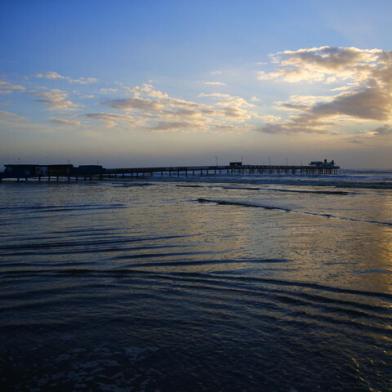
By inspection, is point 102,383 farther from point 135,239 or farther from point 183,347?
point 135,239

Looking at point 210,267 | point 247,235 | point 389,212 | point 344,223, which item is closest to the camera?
point 210,267

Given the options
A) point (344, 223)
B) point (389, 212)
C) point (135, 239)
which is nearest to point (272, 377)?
point (135, 239)

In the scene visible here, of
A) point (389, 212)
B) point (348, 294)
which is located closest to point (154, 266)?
point (348, 294)

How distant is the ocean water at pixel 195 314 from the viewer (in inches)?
146

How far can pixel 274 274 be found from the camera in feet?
24.6

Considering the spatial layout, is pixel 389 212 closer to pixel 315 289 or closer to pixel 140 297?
pixel 315 289

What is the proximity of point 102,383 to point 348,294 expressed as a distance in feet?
14.1

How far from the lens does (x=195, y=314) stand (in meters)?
5.30

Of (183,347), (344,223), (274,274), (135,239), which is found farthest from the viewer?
(344,223)

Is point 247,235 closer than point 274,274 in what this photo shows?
No

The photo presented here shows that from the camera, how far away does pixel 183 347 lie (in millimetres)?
4285

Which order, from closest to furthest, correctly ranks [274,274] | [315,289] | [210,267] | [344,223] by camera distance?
[315,289] < [274,274] < [210,267] < [344,223]

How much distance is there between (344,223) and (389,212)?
556cm

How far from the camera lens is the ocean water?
3711 millimetres
